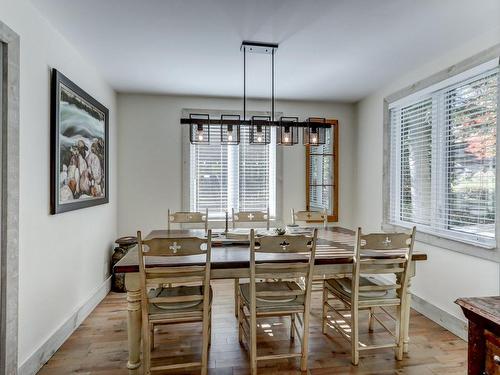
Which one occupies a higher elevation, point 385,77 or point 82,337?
point 385,77

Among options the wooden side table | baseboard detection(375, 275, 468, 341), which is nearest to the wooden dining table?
baseboard detection(375, 275, 468, 341)

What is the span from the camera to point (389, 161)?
3727 millimetres

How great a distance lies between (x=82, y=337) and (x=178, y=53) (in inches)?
108

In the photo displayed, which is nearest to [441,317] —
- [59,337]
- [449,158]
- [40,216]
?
[449,158]

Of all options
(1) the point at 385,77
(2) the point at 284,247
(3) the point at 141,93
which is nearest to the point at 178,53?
(3) the point at 141,93

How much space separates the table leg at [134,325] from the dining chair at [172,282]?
99 millimetres

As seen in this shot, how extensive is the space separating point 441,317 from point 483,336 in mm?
2233

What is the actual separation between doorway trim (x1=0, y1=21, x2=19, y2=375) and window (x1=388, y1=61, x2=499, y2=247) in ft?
11.4

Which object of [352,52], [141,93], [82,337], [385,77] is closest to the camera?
[82,337]

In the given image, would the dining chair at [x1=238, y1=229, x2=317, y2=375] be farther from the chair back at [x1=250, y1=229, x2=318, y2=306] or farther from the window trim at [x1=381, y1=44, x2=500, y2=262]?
the window trim at [x1=381, y1=44, x2=500, y2=262]

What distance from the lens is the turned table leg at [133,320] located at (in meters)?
2.00

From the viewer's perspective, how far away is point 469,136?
2.63 m

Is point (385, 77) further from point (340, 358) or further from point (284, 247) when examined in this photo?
point (340, 358)

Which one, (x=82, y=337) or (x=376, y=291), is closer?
(x=376, y=291)
